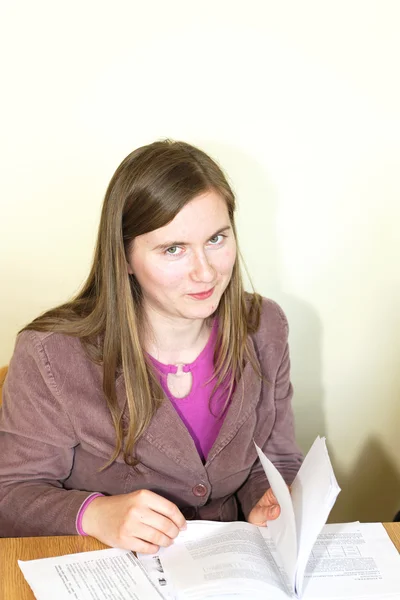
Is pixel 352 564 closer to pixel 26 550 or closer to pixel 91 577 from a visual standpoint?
pixel 91 577

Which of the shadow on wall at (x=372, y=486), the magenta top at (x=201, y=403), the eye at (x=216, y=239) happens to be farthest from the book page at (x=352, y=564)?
the shadow on wall at (x=372, y=486)

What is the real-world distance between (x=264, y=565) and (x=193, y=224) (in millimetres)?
632

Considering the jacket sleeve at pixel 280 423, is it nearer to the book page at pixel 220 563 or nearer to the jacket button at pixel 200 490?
the jacket button at pixel 200 490

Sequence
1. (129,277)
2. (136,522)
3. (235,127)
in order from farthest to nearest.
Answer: (235,127), (129,277), (136,522)

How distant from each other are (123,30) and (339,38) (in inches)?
21.3

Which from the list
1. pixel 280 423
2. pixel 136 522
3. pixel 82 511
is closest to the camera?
pixel 136 522

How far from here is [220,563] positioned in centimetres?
129

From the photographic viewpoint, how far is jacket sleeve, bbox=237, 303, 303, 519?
5.80 feet

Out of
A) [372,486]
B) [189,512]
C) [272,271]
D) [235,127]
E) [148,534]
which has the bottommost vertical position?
[372,486]

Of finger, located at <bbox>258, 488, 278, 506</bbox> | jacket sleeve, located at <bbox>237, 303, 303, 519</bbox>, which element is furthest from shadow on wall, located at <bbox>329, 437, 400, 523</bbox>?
finger, located at <bbox>258, 488, 278, 506</bbox>

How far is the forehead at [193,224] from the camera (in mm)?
1510

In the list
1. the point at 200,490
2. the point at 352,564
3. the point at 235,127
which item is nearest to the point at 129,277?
the point at 200,490

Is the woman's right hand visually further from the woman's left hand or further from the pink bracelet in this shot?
the woman's left hand

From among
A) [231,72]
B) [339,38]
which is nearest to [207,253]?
[231,72]
